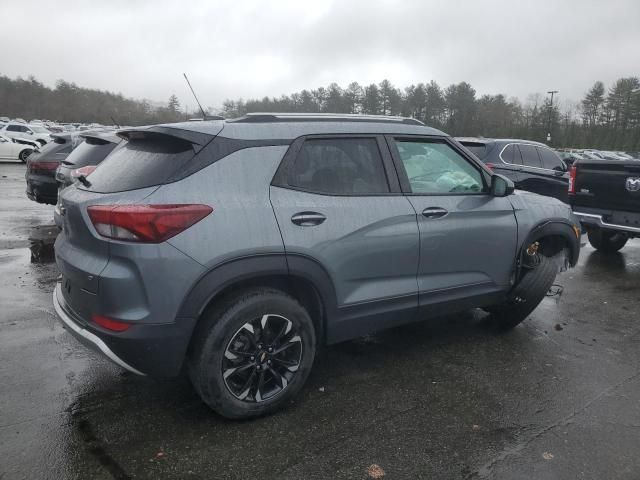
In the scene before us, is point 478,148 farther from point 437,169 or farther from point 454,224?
point 454,224

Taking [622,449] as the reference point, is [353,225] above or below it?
above

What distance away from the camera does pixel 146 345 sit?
275cm

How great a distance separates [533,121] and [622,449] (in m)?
78.7

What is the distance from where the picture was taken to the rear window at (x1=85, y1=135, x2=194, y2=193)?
2926 millimetres

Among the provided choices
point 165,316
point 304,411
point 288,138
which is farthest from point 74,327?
point 288,138

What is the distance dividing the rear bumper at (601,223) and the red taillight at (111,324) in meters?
6.73

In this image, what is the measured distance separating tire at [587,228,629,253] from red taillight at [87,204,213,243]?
7.64m

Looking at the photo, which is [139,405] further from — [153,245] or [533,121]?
[533,121]

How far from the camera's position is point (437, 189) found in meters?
3.96

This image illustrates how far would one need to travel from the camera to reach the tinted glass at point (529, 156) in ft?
33.0

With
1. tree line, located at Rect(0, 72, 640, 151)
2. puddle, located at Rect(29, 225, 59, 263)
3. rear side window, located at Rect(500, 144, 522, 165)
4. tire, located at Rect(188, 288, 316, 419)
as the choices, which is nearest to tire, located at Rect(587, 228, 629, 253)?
rear side window, located at Rect(500, 144, 522, 165)

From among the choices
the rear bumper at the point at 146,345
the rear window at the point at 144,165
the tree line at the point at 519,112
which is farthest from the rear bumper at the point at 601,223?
the tree line at the point at 519,112

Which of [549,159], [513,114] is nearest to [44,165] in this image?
[549,159]

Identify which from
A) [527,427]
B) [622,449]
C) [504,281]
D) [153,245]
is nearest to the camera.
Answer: [153,245]
